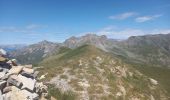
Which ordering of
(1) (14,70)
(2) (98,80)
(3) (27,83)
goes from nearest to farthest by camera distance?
1. (3) (27,83)
2. (1) (14,70)
3. (2) (98,80)

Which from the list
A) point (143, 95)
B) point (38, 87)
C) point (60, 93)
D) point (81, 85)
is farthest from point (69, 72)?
point (38, 87)

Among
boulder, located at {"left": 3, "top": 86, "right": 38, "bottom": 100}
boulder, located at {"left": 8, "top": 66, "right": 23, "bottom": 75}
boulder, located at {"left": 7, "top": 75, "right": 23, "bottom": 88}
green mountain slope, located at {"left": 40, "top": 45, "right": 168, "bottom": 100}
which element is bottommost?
green mountain slope, located at {"left": 40, "top": 45, "right": 168, "bottom": 100}

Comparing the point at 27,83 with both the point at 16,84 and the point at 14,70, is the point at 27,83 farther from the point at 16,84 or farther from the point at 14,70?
the point at 14,70

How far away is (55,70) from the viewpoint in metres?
105

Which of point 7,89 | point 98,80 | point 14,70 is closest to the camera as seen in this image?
point 7,89

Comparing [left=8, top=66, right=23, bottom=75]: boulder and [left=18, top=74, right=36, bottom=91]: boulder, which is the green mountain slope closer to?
[left=8, top=66, right=23, bottom=75]: boulder

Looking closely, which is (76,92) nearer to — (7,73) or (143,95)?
(143,95)

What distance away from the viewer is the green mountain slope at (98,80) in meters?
89.4

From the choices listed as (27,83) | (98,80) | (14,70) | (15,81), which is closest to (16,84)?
(15,81)

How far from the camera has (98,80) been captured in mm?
100938

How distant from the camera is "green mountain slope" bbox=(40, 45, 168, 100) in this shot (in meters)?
89.4

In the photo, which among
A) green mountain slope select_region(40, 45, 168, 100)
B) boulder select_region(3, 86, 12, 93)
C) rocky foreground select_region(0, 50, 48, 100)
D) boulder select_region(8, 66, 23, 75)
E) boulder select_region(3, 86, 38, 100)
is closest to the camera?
boulder select_region(3, 86, 38, 100)

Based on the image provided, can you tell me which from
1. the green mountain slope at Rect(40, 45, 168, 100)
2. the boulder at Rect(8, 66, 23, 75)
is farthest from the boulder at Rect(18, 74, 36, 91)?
the green mountain slope at Rect(40, 45, 168, 100)

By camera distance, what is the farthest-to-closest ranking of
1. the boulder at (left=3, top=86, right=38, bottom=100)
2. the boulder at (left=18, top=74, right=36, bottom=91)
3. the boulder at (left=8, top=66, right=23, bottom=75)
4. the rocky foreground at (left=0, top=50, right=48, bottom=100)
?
the boulder at (left=8, top=66, right=23, bottom=75) → the boulder at (left=18, top=74, right=36, bottom=91) → the rocky foreground at (left=0, top=50, right=48, bottom=100) → the boulder at (left=3, top=86, right=38, bottom=100)
